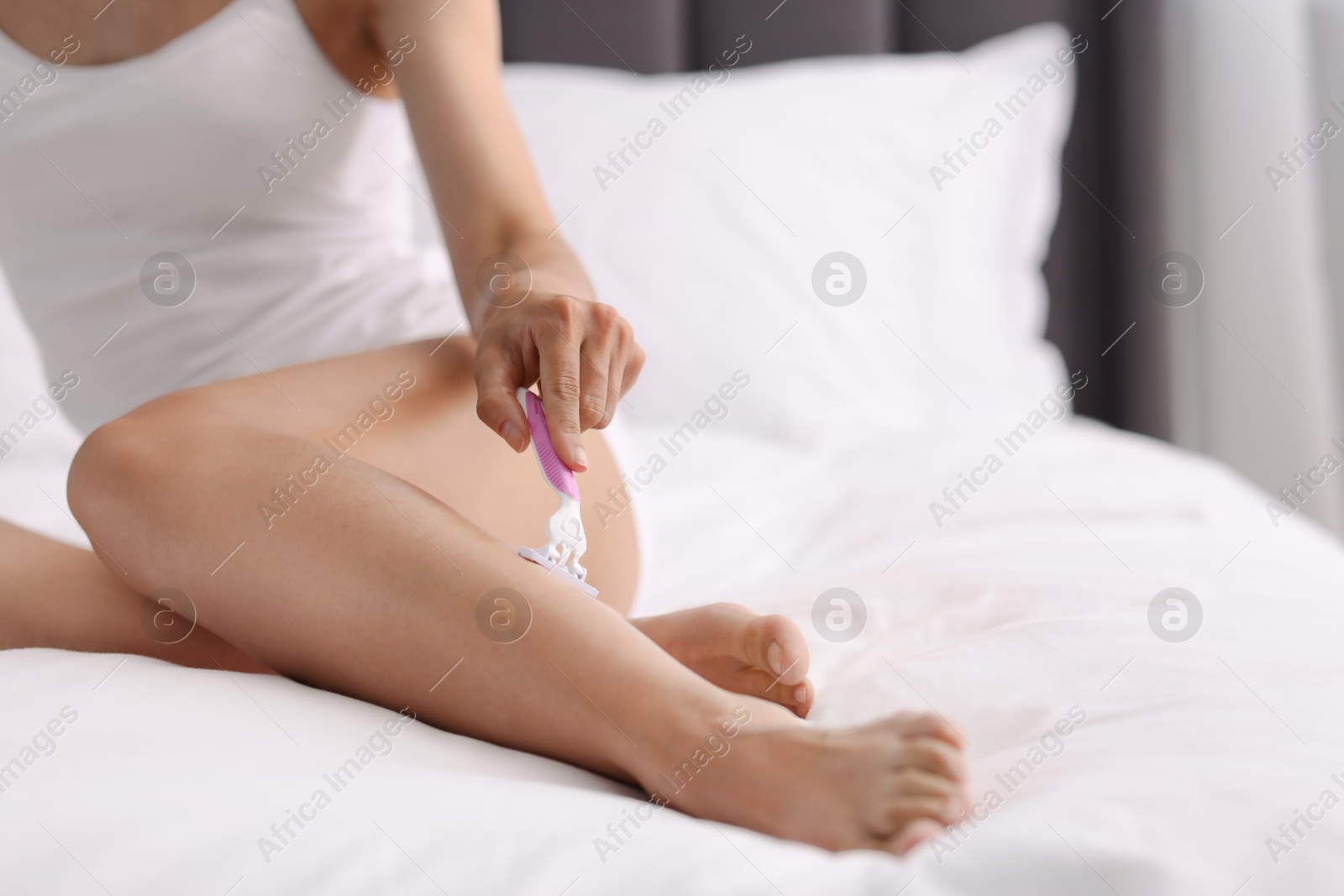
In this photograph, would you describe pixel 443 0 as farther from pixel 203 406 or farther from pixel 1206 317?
pixel 1206 317

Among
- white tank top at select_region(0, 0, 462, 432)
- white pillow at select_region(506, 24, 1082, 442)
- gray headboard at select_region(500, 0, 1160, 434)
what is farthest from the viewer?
gray headboard at select_region(500, 0, 1160, 434)

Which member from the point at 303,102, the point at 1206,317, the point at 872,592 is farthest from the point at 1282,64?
the point at 303,102

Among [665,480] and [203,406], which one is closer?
[203,406]

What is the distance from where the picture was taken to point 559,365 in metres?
0.57

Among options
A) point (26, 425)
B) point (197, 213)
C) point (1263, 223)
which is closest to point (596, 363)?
point (197, 213)

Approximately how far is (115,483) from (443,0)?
49 centimetres

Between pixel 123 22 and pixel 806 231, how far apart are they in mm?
877

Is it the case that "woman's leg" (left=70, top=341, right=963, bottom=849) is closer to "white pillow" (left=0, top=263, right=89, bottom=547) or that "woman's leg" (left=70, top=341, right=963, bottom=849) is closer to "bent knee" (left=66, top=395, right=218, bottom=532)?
"bent knee" (left=66, top=395, right=218, bottom=532)

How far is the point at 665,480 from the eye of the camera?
1.13 meters

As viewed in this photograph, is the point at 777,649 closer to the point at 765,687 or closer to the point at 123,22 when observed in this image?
the point at 765,687

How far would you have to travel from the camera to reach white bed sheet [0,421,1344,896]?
36 centimetres

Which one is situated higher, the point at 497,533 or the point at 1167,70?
the point at 1167,70

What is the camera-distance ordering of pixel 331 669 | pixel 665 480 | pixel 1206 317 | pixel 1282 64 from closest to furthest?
pixel 331 669
pixel 665 480
pixel 1282 64
pixel 1206 317

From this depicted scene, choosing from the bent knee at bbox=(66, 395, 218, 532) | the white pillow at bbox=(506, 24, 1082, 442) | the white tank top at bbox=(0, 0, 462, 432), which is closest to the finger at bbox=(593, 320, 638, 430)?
the bent knee at bbox=(66, 395, 218, 532)
